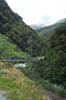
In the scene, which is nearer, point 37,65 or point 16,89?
point 16,89

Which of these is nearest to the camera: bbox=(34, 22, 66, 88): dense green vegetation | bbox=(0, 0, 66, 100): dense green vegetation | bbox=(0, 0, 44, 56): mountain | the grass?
the grass

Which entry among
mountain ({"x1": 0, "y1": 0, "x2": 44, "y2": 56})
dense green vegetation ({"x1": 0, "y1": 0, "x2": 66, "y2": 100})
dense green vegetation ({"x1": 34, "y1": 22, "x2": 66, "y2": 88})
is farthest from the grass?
mountain ({"x1": 0, "y1": 0, "x2": 44, "y2": 56})

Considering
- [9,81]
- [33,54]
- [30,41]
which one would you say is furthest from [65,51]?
[30,41]

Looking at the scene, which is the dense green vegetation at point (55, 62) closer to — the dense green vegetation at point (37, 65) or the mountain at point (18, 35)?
the dense green vegetation at point (37, 65)

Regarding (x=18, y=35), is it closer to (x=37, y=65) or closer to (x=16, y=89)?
(x=37, y=65)

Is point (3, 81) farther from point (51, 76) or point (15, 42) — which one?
point (15, 42)

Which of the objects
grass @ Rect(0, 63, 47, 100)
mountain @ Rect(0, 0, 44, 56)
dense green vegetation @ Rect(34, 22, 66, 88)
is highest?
grass @ Rect(0, 63, 47, 100)

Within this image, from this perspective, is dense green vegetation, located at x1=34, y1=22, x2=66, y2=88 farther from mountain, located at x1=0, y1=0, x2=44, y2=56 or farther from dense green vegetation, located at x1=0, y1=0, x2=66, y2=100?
mountain, located at x1=0, y1=0, x2=44, y2=56

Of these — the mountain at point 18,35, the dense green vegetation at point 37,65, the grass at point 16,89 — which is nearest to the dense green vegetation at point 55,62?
the dense green vegetation at point 37,65

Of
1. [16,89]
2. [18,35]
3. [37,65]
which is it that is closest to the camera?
[16,89]

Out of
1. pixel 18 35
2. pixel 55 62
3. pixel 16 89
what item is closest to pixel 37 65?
pixel 55 62

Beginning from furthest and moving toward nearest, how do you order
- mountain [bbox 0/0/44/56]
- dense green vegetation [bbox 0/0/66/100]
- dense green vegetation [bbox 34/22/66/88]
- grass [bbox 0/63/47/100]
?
1. mountain [bbox 0/0/44/56]
2. dense green vegetation [bbox 34/22/66/88]
3. dense green vegetation [bbox 0/0/66/100]
4. grass [bbox 0/63/47/100]

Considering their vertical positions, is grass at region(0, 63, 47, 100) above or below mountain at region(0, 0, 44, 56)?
above

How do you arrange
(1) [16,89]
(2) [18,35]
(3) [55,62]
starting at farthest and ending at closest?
(2) [18,35] < (3) [55,62] < (1) [16,89]
